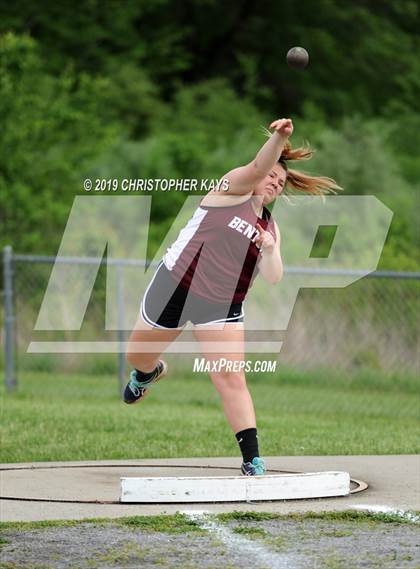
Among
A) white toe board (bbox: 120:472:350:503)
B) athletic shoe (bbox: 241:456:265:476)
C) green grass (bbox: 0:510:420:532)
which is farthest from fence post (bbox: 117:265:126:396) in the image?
green grass (bbox: 0:510:420:532)

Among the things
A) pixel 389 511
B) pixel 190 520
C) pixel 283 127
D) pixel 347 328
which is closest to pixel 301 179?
pixel 283 127

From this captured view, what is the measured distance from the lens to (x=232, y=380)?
6777 mm

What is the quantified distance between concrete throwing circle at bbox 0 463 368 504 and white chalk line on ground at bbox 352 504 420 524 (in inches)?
20.8

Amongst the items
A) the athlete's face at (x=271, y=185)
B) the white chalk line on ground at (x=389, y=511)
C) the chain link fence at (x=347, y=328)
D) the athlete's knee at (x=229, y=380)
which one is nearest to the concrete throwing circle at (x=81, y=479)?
the white chalk line on ground at (x=389, y=511)

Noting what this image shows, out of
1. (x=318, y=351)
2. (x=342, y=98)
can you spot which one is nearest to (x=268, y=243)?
(x=318, y=351)

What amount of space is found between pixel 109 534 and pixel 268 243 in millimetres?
2009

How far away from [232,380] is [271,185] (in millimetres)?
1175

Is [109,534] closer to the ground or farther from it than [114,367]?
closer to the ground

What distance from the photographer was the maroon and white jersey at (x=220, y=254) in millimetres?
6797

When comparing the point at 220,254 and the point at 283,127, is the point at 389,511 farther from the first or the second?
the point at 283,127

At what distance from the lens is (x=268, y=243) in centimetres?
670

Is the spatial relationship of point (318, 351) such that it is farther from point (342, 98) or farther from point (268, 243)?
point (342, 98)

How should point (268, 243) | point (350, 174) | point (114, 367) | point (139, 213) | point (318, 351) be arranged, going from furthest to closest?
point (350, 174), point (139, 213), point (114, 367), point (318, 351), point (268, 243)

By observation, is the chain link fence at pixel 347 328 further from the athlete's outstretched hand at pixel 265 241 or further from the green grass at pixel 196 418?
the athlete's outstretched hand at pixel 265 241
